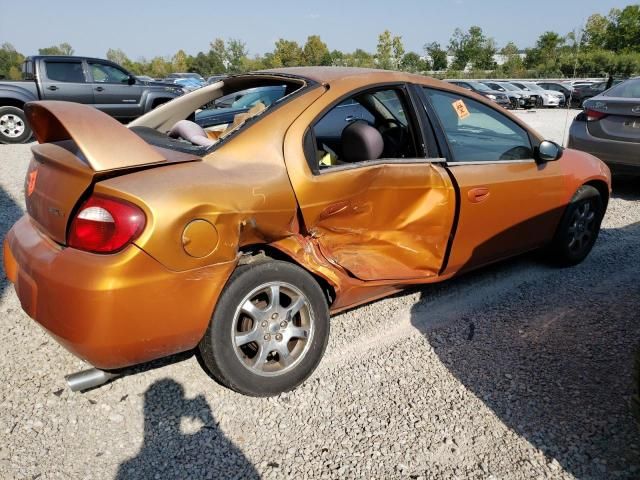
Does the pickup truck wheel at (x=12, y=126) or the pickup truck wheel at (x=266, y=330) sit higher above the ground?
the pickup truck wheel at (x=266, y=330)

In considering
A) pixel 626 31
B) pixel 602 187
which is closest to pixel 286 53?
pixel 626 31

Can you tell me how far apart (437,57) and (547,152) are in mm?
64963

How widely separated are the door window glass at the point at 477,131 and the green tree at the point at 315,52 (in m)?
64.8

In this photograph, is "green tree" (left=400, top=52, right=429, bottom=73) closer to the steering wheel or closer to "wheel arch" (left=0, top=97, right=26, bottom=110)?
"wheel arch" (left=0, top=97, right=26, bottom=110)

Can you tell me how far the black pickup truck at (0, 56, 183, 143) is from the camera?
1028 cm

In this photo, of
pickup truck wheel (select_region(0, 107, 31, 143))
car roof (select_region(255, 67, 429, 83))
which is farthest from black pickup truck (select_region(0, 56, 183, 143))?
car roof (select_region(255, 67, 429, 83))

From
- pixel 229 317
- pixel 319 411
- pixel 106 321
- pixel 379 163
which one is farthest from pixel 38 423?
pixel 379 163

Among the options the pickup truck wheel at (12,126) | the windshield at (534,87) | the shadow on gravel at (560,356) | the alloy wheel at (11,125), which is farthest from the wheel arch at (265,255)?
the windshield at (534,87)

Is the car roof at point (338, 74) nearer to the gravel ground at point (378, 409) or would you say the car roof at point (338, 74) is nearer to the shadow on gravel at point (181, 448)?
the gravel ground at point (378, 409)

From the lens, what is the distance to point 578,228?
419 cm

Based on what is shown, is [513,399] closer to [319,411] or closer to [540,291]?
[319,411]

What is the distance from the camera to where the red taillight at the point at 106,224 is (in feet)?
6.70

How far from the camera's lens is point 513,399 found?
2.58m

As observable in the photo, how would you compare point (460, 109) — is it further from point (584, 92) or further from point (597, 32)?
point (597, 32)
